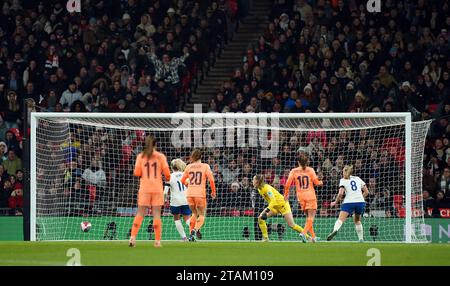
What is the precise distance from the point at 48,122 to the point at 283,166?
5.45 metres

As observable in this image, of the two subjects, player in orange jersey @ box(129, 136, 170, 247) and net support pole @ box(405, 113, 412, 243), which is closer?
player in orange jersey @ box(129, 136, 170, 247)

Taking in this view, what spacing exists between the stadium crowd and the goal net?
11 cm

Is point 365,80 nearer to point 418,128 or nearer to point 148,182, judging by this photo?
point 418,128

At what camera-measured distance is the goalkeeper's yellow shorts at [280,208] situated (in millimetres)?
23359

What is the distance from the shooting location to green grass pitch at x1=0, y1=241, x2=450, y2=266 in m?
16.9

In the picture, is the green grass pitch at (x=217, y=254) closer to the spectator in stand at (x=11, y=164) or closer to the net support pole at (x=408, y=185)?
the net support pole at (x=408, y=185)

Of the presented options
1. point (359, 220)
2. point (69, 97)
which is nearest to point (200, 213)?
point (359, 220)

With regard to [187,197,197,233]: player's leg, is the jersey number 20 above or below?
above

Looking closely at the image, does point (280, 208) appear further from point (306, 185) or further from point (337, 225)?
point (337, 225)

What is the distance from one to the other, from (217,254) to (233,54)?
49.1ft

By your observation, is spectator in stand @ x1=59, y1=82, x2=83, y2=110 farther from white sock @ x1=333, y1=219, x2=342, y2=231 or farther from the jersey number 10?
white sock @ x1=333, y1=219, x2=342, y2=231

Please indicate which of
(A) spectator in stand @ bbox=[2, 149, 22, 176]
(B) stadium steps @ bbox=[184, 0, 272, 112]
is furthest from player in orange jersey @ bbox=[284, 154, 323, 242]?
(B) stadium steps @ bbox=[184, 0, 272, 112]

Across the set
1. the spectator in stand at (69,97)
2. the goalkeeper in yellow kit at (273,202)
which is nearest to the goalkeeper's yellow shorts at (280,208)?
the goalkeeper in yellow kit at (273,202)

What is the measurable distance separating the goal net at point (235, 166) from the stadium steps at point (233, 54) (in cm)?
477
